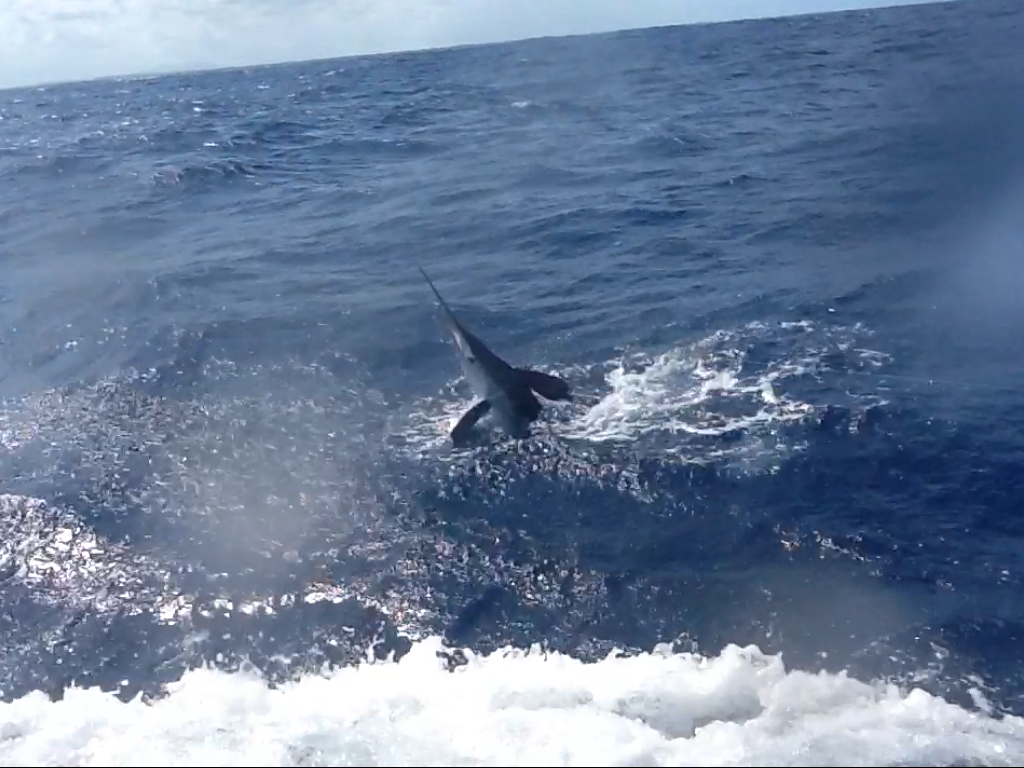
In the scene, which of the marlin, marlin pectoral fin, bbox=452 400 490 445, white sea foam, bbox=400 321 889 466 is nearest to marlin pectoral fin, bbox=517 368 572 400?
the marlin

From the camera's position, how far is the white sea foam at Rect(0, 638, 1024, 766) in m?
9.30

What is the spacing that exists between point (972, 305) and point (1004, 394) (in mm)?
3979

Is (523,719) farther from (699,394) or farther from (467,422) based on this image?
(699,394)

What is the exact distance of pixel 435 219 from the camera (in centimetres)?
2945

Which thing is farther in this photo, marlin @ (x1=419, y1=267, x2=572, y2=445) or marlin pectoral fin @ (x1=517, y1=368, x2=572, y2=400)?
marlin pectoral fin @ (x1=517, y1=368, x2=572, y2=400)

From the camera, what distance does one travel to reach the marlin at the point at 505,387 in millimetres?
15859

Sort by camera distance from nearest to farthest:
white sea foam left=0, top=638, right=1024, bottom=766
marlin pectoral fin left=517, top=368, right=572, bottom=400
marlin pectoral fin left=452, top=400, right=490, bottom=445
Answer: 1. white sea foam left=0, top=638, right=1024, bottom=766
2. marlin pectoral fin left=452, top=400, right=490, bottom=445
3. marlin pectoral fin left=517, top=368, right=572, bottom=400

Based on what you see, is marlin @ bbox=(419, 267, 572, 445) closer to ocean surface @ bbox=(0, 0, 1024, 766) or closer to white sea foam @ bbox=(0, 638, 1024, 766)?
ocean surface @ bbox=(0, 0, 1024, 766)

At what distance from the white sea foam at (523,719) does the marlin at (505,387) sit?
511 centimetres

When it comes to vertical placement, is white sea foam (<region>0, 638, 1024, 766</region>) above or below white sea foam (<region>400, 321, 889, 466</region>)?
below

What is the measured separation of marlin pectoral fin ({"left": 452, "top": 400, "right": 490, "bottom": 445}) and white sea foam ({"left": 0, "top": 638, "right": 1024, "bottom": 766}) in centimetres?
440

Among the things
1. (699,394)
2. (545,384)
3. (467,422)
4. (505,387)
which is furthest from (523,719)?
(699,394)

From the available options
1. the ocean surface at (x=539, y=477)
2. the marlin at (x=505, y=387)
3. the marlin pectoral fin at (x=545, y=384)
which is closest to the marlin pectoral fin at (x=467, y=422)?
the marlin at (x=505, y=387)

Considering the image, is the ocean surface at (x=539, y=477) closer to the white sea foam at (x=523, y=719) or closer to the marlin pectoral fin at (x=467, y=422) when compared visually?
the white sea foam at (x=523, y=719)
